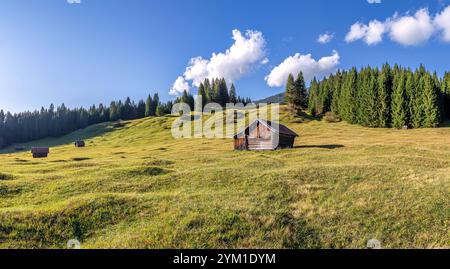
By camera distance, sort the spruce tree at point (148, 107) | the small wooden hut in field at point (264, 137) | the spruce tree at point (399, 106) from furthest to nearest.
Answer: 1. the spruce tree at point (148, 107)
2. the spruce tree at point (399, 106)
3. the small wooden hut in field at point (264, 137)

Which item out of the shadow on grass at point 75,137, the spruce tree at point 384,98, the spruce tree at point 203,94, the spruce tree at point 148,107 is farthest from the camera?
the spruce tree at point 148,107

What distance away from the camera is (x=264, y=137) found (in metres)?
55.4

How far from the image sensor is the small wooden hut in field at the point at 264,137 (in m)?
54.0

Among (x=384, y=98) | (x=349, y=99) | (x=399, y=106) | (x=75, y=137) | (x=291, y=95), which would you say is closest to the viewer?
(x=399, y=106)

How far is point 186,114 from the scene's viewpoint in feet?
449

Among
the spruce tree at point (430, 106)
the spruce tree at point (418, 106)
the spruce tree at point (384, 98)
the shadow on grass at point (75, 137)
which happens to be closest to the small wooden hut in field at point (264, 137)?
the spruce tree at point (430, 106)

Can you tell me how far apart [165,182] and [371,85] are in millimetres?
97566

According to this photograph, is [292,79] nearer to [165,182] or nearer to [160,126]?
[160,126]

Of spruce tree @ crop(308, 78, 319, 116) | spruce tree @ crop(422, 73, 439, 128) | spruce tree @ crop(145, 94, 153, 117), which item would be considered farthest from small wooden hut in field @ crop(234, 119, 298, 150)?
spruce tree @ crop(145, 94, 153, 117)

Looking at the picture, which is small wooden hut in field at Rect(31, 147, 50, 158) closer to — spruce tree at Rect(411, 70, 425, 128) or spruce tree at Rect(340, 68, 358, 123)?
spruce tree at Rect(340, 68, 358, 123)

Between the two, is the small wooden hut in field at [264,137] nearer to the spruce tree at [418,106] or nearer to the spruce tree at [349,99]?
the spruce tree at [418,106]

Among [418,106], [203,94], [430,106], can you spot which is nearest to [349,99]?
[418,106]

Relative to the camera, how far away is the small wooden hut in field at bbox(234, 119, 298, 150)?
5400cm

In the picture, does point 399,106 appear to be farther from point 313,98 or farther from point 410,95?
point 313,98
